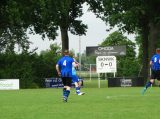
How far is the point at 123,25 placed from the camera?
59812 millimetres

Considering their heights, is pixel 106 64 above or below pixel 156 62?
above

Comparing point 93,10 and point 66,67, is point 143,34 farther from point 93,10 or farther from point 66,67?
point 66,67

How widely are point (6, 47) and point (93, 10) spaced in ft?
33.8

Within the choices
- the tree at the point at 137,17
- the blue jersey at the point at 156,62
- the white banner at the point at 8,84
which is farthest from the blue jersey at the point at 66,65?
the tree at the point at 137,17

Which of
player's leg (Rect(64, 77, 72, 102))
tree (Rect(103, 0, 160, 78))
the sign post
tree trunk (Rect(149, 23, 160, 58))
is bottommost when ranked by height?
player's leg (Rect(64, 77, 72, 102))

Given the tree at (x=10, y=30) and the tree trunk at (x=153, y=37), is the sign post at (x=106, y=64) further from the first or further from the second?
the tree at (x=10, y=30)

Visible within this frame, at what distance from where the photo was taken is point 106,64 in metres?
50.2

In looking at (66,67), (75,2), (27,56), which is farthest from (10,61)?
(66,67)

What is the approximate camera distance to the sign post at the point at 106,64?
49.9 meters

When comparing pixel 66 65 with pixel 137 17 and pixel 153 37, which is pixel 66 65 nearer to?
pixel 153 37

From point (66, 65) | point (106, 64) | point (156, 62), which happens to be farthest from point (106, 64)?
point (66, 65)

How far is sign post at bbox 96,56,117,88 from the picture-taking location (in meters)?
49.9

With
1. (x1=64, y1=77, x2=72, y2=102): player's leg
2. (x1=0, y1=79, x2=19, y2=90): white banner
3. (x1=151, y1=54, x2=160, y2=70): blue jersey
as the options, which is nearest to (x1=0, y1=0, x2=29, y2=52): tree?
(x1=0, y1=79, x2=19, y2=90): white banner

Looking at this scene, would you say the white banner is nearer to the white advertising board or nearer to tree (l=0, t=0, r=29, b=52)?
tree (l=0, t=0, r=29, b=52)
